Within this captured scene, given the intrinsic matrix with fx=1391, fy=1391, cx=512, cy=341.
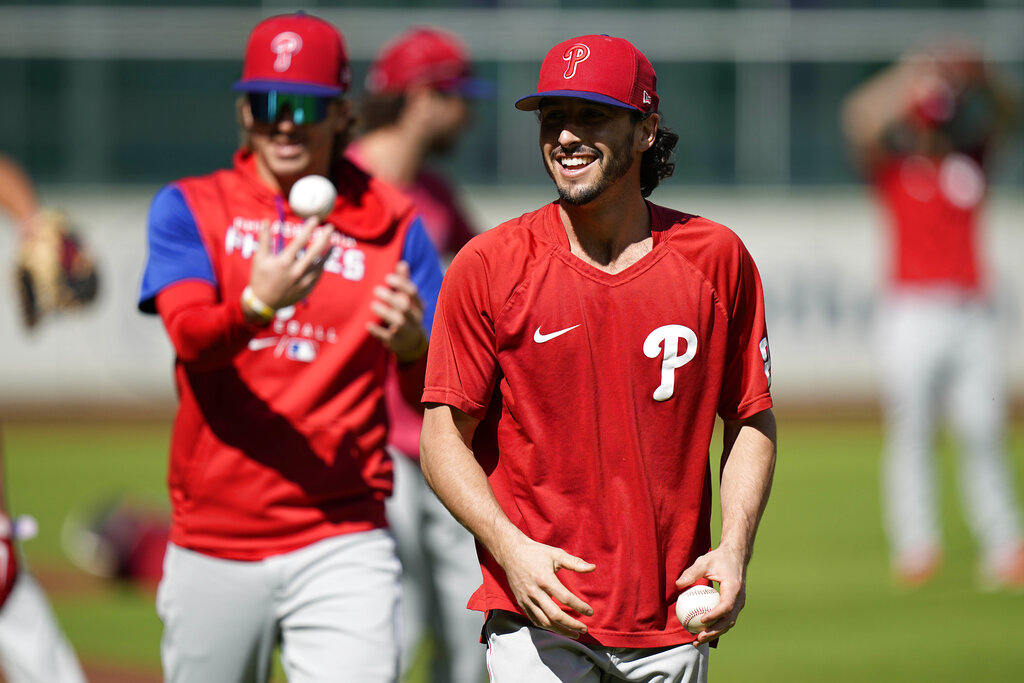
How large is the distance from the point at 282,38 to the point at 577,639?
7.51 ft

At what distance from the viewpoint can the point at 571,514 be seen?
3.55 meters

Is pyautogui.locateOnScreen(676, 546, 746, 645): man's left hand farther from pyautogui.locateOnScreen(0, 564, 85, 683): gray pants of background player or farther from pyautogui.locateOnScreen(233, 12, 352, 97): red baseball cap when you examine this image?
pyautogui.locateOnScreen(0, 564, 85, 683): gray pants of background player

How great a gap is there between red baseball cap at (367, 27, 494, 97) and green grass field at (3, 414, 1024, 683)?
135 inches

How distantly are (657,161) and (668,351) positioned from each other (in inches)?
25.4

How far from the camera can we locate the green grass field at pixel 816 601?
25.4ft

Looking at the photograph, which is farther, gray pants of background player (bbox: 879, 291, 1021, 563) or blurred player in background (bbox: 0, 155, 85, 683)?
gray pants of background player (bbox: 879, 291, 1021, 563)

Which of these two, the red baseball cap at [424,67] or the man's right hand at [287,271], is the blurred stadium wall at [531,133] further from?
the man's right hand at [287,271]

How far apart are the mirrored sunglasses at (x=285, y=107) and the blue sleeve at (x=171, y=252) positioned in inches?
15.7

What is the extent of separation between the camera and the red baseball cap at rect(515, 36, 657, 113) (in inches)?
137

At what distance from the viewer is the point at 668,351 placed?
3.56m

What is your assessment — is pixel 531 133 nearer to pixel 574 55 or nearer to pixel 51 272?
pixel 51 272

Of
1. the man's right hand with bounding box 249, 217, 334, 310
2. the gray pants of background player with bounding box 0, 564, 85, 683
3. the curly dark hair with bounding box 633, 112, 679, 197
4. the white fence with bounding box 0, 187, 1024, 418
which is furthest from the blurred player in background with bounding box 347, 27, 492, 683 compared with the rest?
the white fence with bounding box 0, 187, 1024, 418

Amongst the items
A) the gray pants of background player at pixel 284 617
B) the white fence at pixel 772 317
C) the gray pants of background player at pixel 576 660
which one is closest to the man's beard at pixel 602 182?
the gray pants of background player at pixel 576 660

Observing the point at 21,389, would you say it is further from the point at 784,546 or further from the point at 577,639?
the point at 577,639
